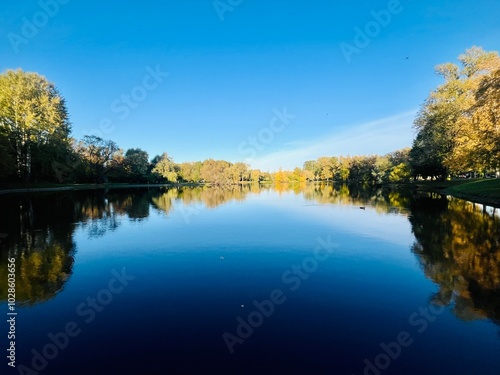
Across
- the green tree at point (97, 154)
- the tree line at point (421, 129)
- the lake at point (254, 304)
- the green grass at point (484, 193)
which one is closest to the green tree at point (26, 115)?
the tree line at point (421, 129)

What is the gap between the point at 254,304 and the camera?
7.84 meters

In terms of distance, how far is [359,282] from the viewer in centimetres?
952

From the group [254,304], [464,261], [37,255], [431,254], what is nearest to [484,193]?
[431,254]

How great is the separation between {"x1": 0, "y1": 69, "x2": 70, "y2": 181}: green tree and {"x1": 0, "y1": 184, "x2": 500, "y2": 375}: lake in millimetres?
49578

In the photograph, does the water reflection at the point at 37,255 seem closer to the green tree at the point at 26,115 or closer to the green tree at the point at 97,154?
the green tree at the point at 26,115

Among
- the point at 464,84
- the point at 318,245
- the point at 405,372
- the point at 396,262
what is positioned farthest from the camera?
the point at 464,84

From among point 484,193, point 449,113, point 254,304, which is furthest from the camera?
point 449,113

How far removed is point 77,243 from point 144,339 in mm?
11134

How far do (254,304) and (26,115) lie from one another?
66989mm

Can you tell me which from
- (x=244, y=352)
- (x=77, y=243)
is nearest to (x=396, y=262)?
(x=244, y=352)

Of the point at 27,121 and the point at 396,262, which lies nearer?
the point at 396,262

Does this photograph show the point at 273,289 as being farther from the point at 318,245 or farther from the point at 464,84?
the point at 464,84

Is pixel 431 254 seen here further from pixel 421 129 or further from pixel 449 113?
pixel 421 129

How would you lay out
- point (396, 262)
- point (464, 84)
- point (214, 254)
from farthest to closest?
1. point (464, 84)
2. point (214, 254)
3. point (396, 262)
